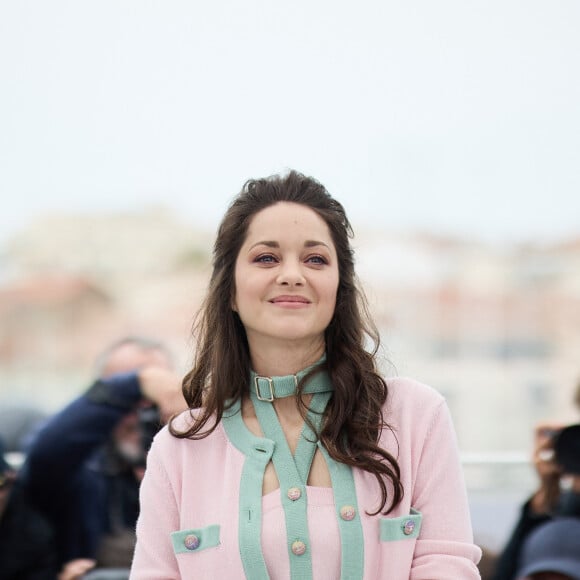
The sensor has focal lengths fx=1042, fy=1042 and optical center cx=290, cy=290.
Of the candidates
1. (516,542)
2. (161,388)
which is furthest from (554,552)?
(161,388)

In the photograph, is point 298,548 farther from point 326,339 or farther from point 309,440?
point 326,339

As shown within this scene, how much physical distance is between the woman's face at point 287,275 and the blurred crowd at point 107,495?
590 mm

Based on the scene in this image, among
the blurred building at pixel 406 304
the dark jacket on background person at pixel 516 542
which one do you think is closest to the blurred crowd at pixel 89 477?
the dark jacket on background person at pixel 516 542

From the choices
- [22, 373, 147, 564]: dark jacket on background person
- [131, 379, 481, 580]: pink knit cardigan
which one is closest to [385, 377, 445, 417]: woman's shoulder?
[131, 379, 481, 580]: pink knit cardigan

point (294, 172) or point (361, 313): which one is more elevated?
point (294, 172)

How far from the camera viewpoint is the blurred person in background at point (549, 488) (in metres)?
2.02

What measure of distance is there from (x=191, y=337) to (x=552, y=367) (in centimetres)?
2593

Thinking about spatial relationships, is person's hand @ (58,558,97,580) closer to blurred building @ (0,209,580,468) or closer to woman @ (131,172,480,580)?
woman @ (131,172,480,580)

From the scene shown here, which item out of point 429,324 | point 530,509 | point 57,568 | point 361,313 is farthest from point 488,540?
point 429,324

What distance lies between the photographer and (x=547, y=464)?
6.72 ft

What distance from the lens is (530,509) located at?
2107 mm

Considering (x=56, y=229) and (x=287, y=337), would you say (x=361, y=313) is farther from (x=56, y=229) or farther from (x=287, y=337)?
(x=56, y=229)

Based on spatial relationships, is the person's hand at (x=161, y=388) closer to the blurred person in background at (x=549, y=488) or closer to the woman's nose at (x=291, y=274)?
the woman's nose at (x=291, y=274)

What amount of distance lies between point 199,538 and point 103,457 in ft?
4.19
